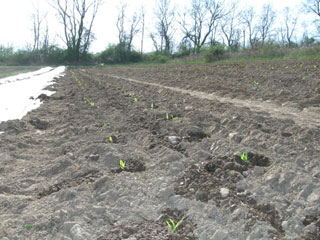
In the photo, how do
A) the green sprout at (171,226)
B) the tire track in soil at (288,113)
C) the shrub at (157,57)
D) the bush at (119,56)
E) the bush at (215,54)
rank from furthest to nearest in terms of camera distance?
the bush at (119,56) → the shrub at (157,57) → the bush at (215,54) → the tire track in soil at (288,113) → the green sprout at (171,226)

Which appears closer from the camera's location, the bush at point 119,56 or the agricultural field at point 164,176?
the agricultural field at point 164,176

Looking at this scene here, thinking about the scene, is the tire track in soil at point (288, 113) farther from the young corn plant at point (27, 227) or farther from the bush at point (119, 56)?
the bush at point (119, 56)

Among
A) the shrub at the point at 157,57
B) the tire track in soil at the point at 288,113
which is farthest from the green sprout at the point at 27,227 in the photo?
the shrub at the point at 157,57

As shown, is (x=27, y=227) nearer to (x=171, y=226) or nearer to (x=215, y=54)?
(x=171, y=226)

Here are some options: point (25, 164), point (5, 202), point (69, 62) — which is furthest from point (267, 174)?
point (69, 62)

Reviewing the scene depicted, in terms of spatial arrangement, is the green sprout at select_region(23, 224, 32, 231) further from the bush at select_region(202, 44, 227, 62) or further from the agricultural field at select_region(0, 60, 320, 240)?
the bush at select_region(202, 44, 227, 62)

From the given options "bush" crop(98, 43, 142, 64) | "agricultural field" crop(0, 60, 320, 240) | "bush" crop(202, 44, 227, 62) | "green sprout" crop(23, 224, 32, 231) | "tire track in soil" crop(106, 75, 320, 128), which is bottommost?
"green sprout" crop(23, 224, 32, 231)

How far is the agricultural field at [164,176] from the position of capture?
1.82 meters

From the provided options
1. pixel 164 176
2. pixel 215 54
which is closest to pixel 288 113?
pixel 164 176

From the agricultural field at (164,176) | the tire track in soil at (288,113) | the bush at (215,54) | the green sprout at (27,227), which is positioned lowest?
the green sprout at (27,227)

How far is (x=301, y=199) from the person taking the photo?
6.51 feet

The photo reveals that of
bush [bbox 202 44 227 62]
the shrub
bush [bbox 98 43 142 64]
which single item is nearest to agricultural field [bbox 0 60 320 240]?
bush [bbox 202 44 227 62]

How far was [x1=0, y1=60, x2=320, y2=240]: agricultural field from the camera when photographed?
1821 mm

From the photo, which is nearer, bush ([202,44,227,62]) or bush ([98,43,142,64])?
bush ([202,44,227,62])
